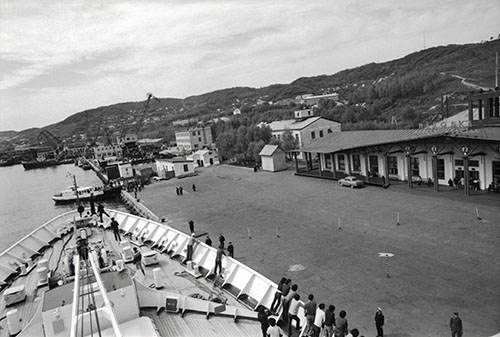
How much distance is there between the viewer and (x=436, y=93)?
301ft

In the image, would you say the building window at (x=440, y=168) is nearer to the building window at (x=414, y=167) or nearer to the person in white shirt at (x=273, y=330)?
the building window at (x=414, y=167)

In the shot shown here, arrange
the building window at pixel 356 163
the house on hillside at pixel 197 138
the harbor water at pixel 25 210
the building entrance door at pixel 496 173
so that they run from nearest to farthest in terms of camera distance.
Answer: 1. the building entrance door at pixel 496 173
2. the building window at pixel 356 163
3. the harbor water at pixel 25 210
4. the house on hillside at pixel 197 138

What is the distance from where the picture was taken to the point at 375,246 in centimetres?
1667

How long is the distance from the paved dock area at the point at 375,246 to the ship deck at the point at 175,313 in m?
3.81

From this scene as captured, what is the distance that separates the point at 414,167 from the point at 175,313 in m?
25.8

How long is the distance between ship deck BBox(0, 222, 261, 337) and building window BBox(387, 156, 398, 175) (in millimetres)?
23731

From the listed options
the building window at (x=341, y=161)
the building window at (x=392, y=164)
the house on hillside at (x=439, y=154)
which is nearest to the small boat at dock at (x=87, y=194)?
the house on hillside at (x=439, y=154)

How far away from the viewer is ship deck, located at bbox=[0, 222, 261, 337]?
8625 mm

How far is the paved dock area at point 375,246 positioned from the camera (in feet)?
36.3

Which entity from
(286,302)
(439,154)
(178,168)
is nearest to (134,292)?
(286,302)

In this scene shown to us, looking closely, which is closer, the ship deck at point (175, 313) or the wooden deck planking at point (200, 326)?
the wooden deck planking at point (200, 326)

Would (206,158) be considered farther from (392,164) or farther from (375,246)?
(375,246)

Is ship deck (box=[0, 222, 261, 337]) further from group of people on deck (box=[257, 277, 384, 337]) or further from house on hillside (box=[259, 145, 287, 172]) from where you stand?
house on hillside (box=[259, 145, 287, 172])

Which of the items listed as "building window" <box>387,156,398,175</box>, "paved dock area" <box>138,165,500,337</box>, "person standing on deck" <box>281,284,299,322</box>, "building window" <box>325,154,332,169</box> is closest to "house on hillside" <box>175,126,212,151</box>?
"building window" <box>325,154,332,169</box>
